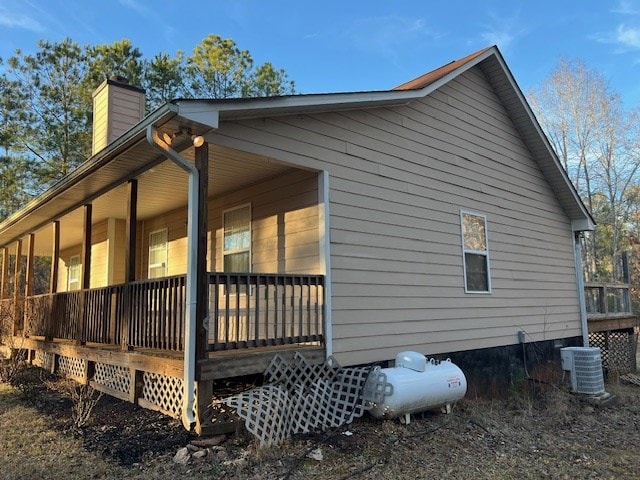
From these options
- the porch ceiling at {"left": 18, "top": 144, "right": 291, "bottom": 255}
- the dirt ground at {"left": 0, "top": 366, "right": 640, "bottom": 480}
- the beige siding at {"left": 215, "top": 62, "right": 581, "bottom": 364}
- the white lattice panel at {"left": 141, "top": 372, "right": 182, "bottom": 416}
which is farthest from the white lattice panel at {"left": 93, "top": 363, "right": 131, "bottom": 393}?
the beige siding at {"left": 215, "top": 62, "right": 581, "bottom": 364}

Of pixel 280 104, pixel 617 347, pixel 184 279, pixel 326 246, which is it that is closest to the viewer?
pixel 184 279

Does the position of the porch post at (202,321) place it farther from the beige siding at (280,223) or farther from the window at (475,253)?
the window at (475,253)

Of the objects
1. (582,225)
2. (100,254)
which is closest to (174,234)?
(100,254)

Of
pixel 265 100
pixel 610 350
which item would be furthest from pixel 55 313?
pixel 610 350

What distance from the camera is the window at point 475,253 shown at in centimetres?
887

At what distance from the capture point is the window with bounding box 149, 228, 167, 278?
1081 cm

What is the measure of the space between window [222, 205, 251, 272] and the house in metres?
0.03

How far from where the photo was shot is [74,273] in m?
14.9

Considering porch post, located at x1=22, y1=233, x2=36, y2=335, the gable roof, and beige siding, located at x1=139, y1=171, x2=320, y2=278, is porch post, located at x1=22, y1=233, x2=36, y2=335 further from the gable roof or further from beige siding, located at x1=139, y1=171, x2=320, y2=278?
beige siding, located at x1=139, y1=171, x2=320, y2=278

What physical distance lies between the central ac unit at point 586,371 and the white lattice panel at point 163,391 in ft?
23.3

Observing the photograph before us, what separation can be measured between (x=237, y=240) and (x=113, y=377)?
9.13ft

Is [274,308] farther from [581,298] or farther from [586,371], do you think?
[581,298]

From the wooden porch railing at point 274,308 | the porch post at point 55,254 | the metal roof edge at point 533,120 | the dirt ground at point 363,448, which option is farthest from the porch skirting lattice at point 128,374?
the metal roof edge at point 533,120

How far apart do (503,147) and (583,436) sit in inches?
225
